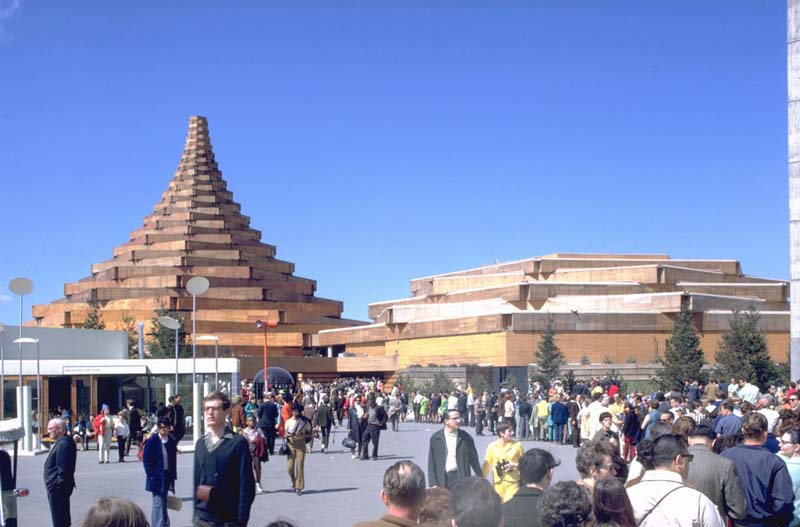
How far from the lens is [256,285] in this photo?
287 feet

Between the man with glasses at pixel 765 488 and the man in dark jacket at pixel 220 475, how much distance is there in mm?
3337

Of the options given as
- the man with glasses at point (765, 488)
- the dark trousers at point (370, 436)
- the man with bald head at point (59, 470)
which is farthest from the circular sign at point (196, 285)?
the man with glasses at point (765, 488)

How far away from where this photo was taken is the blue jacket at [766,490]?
7.16m

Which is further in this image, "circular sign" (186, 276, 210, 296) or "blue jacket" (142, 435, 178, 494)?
"circular sign" (186, 276, 210, 296)

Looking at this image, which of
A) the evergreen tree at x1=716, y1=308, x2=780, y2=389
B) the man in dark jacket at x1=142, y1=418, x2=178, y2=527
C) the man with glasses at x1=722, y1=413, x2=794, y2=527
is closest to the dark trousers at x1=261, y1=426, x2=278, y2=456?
the man in dark jacket at x1=142, y1=418, x2=178, y2=527

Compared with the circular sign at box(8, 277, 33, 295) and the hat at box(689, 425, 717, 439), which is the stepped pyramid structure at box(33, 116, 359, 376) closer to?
the circular sign at box(8, 277, 33, 295)

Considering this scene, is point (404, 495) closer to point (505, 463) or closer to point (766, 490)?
point (766, 490)

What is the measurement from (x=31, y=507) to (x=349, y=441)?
983cm

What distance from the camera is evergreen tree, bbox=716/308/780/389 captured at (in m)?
45.3

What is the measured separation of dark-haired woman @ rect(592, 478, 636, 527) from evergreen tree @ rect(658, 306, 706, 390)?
143ft

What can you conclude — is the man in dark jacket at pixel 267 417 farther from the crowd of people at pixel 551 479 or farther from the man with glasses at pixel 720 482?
the man with glasses at pixel 720 482

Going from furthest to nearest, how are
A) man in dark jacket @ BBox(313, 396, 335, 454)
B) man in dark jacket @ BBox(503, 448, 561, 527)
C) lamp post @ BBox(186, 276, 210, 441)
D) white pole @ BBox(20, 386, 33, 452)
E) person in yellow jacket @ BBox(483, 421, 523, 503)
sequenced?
man in dark jacket @ BBox(313, 396, 335, 454), white pole @ BBox(20, 386, 33, 452), lamp post @ BBox(186, 276, 210, 441), person in yellow jacket @ BBox(483, 421, 523, 503), man in dark jacket @ BBox(503, 448, 561, 527)

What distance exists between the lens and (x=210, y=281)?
85.7 metres

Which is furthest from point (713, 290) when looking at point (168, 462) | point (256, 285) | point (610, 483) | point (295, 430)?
point (610, 483)
